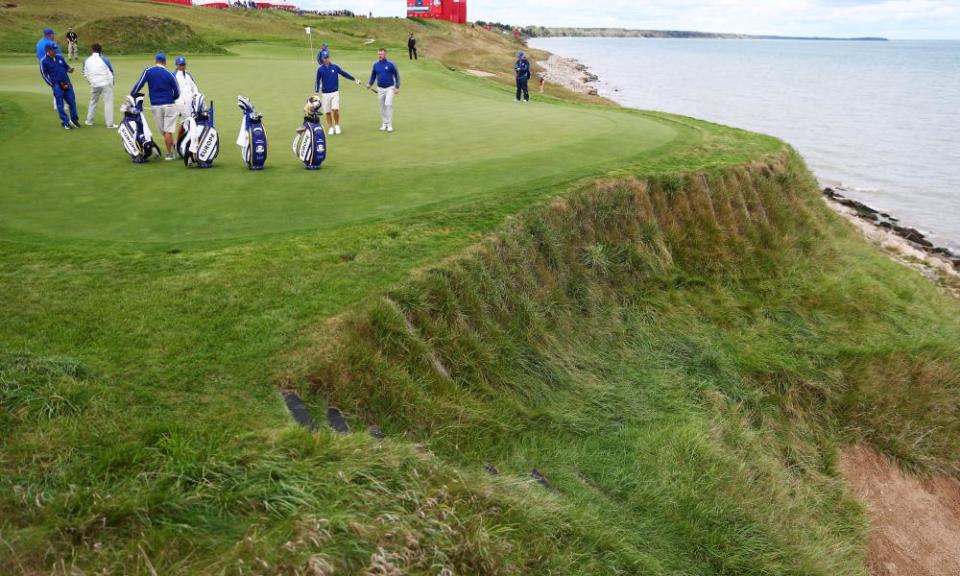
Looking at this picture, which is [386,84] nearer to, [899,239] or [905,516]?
[905,516]

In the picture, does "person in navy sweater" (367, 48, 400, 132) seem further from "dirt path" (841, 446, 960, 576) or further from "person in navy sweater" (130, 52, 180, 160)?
"dirt path" (841, 446, 960, 576)

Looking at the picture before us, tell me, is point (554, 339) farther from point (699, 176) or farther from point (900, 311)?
point (900, 311)

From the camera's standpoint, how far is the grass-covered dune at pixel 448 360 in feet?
15.1

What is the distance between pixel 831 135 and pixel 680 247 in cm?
3481

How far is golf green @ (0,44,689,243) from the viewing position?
30.6 feet

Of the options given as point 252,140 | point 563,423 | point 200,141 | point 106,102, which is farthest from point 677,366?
point 106,102

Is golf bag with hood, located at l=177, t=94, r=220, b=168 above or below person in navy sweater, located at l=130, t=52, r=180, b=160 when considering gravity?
below

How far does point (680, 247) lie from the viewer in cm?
1262

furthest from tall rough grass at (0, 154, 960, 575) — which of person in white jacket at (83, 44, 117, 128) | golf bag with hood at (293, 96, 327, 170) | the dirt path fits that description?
person in white jacket at (83, 44, 117, 128)

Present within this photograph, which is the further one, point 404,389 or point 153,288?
point 153,288

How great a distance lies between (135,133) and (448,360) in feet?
26.8

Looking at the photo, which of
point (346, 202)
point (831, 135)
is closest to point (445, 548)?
point (346, 202)

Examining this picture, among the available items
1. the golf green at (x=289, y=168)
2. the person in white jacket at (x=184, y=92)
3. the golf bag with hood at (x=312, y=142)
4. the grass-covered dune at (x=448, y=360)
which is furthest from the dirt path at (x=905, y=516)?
the person in white jacket at (x=184, y=92)

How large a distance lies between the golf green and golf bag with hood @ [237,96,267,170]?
9.9 inches
